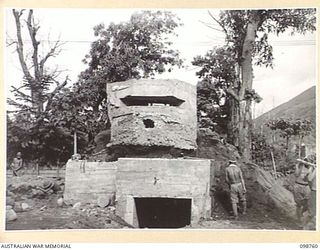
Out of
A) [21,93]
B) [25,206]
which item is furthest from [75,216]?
[21,93]

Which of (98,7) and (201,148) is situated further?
(201,148)

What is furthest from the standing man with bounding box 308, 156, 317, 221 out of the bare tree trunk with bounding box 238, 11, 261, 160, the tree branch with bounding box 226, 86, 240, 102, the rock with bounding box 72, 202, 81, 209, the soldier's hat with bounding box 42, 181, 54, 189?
the soldier's hat with bounding box 42, 181, 54, 189

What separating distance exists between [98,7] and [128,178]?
2.35 feet

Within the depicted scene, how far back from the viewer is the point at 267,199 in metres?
2.30

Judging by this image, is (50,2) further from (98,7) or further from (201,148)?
(201,148)

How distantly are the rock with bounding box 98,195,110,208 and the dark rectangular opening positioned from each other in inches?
16.4

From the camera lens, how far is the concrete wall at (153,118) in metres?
2.36

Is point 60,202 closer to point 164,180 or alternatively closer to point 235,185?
point 164,180

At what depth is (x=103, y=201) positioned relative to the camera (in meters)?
2.34

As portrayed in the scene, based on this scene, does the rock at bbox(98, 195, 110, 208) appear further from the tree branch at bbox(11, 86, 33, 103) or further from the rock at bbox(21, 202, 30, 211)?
the tree branch at bbox(11, 86, 33, 103)

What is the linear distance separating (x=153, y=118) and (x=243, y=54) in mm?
489

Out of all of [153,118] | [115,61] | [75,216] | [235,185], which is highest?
[115,61]

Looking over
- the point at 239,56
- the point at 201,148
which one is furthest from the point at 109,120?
the point at 239,56

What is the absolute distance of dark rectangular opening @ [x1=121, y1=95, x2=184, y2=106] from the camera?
2.40 m
